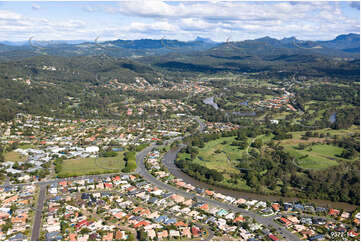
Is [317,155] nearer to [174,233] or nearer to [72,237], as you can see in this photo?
[174,233]

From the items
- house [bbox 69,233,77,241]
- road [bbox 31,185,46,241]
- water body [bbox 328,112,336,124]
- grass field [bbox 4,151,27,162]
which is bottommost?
grass field [bbox 4,151,27,162]

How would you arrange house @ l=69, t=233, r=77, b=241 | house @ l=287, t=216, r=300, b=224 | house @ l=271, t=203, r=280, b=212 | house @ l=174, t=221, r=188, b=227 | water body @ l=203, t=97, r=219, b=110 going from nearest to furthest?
house @ l=69, t=233, r=77, b=241 → house @ l=174, t=221, r=188, b=227 → house @ l=287, t=216, r=300, b=224 → house @ l=271, t=203, r=280, b=212 → water body @ l=203, t=97, r=219, b=110

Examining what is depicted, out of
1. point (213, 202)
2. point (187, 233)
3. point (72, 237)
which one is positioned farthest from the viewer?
point (213, 202)

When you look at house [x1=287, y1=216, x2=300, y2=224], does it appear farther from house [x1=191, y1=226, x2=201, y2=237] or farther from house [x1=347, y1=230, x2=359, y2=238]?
house [x1=191, y1=226, x2=201, y2=237]

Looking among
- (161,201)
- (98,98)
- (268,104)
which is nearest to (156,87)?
(98,98)

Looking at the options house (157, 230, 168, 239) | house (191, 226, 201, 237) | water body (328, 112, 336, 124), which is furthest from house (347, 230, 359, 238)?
water body (328, 112, 336, 124)

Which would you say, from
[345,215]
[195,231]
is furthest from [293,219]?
[195,231]
